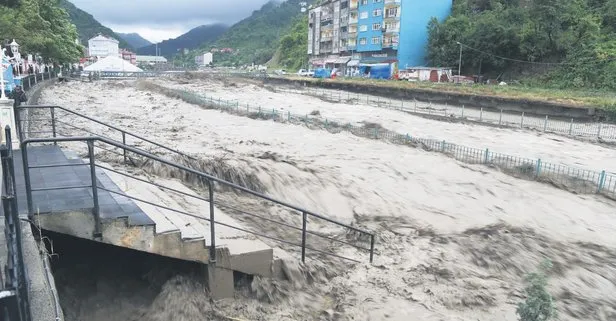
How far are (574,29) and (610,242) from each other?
5449 centimetres

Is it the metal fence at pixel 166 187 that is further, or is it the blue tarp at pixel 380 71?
the blue tarp at pixel 380 71

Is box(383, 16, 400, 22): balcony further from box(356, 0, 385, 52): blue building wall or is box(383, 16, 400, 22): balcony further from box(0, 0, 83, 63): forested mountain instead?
box(0, 0, 83, 63): forested mountain

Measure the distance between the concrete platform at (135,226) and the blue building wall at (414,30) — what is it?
77690mm

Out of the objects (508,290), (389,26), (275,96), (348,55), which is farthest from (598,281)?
(348,55)

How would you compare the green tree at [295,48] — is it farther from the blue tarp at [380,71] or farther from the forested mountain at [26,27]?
the forested mountain at [26,27]

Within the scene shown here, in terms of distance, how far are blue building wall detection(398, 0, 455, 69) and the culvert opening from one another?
257 feet

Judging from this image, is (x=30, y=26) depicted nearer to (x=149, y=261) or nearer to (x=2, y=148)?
(x=149, y=261)

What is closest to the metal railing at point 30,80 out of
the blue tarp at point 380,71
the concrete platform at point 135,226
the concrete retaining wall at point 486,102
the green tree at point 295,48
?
the concrete platform at point 135,226

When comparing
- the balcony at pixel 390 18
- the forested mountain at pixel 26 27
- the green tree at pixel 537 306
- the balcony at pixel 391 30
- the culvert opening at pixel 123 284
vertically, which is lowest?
the culvert opening at pixel 123 284

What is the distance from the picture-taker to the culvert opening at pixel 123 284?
21.1 feet

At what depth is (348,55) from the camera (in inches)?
3866

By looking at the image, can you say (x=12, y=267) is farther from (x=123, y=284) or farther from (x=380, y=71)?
(x=380, y=71)

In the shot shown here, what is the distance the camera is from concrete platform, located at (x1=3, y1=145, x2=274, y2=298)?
5820mm

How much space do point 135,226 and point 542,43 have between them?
2513 inches
